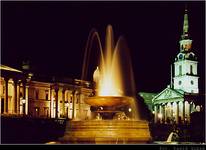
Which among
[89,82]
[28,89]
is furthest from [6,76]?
[89,82]

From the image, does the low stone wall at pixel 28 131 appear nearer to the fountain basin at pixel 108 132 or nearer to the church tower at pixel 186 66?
the fountain basin at pixel 108 132

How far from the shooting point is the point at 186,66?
120 m

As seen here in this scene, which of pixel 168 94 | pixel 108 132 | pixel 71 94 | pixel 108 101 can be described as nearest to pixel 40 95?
pixel 71 94

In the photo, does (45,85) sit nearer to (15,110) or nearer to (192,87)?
(15,110)

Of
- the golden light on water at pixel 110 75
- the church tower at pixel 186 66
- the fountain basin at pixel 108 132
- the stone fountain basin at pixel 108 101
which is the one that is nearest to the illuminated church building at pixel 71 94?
the church tower at pixel 186 66

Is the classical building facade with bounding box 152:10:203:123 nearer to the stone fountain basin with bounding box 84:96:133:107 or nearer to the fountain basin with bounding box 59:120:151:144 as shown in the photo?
the stone fountain basin with bounding box 84:96:133:107

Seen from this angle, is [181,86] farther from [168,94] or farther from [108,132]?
[108,132]

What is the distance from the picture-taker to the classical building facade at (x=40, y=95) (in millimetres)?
64125

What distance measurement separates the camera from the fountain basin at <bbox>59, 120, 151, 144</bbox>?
63.6 ft

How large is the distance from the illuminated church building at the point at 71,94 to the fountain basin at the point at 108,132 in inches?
1376

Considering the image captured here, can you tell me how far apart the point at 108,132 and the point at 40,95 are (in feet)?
190

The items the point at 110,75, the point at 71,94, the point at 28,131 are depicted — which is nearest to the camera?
the point at 110,75

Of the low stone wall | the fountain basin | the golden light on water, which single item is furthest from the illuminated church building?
the fountain basin

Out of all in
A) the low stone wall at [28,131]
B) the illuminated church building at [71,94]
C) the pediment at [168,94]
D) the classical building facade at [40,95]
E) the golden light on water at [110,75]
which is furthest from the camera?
the pediment at [168,94]
